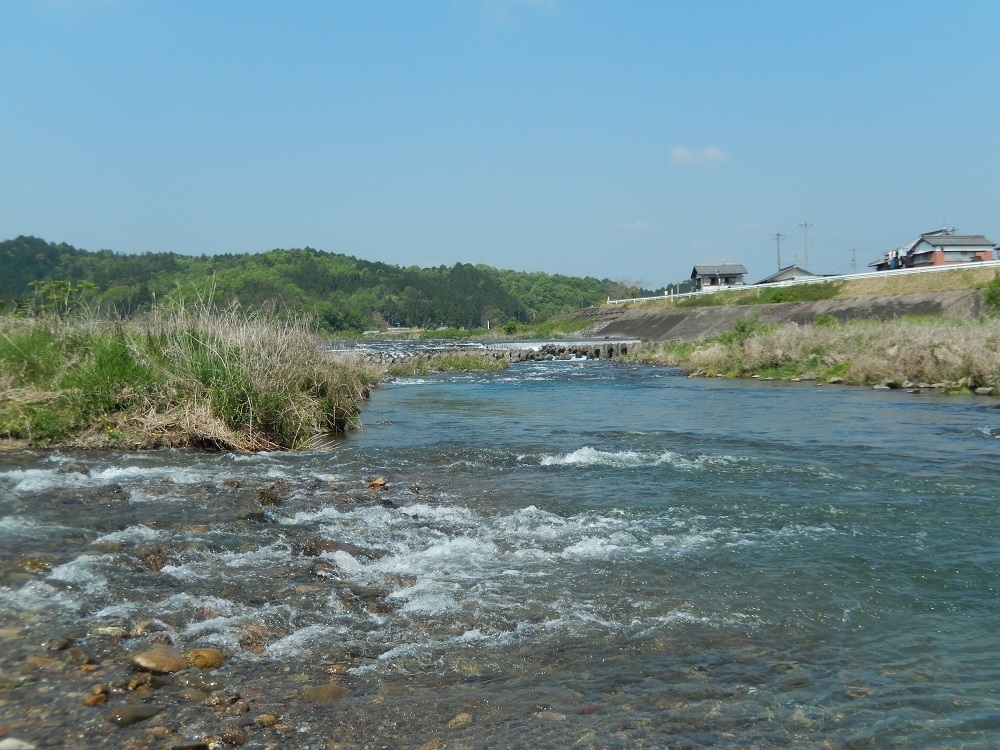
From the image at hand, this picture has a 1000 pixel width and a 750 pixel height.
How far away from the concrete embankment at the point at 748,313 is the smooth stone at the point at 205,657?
43.9 metres

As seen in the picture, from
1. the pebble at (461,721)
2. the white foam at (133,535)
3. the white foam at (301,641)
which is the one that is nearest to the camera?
the pebble at (461,721)

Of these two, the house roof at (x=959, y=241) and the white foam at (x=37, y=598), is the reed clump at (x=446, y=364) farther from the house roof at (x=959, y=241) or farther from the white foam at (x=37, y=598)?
the house roof at (x=959, y=241)

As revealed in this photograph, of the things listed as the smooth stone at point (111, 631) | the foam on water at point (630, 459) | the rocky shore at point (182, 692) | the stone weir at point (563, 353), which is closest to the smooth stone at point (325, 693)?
the rocky shore at point (182, 692)

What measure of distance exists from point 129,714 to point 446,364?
121 feet

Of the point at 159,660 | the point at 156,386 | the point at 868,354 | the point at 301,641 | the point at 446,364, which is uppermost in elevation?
the point at 156,386

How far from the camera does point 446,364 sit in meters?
40.8

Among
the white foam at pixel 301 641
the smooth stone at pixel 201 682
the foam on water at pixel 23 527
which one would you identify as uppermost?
the foam on water at pixel 23 527

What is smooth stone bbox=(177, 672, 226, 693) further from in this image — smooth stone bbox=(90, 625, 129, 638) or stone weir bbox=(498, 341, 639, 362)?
stone weir bbox=(498, 341, 639, 362)

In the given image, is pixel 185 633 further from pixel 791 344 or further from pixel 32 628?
pixel 791 344

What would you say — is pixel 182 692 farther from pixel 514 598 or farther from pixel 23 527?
pixel 23 527

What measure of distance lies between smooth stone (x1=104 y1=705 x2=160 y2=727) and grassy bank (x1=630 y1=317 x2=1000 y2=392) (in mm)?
22294

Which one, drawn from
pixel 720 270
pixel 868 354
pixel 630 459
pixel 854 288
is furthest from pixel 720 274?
pixel 630 459

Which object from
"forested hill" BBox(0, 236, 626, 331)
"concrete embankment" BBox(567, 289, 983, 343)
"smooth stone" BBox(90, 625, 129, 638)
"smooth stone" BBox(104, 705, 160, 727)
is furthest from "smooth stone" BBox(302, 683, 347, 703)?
"forested hill" BBox(0, 236, 626, 331)

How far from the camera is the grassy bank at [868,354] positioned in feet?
72.5
